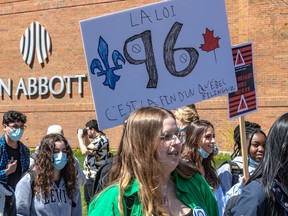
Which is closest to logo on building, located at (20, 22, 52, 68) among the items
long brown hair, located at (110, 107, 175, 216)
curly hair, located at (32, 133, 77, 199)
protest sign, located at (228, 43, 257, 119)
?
curly hair, located at (32, 133, 77, 199)

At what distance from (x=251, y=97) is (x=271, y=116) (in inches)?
554

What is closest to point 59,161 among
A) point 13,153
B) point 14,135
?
point 13,153

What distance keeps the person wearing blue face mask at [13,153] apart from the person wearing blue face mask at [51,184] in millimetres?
1313

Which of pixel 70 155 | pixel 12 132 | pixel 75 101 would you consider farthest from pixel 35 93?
pixel 70 155

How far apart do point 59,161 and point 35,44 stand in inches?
806

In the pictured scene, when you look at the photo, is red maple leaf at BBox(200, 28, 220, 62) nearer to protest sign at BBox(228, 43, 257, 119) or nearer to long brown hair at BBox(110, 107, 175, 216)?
protest sign at BBox(228, 43, 257, 119)

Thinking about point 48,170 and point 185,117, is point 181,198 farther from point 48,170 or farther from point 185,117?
point 185,117

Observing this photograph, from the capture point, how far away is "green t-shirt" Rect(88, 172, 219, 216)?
3.00 m

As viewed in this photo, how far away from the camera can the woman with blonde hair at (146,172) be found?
300cm

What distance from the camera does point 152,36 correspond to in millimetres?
5051

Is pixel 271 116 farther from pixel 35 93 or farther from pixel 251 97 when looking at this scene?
pixel 251 97

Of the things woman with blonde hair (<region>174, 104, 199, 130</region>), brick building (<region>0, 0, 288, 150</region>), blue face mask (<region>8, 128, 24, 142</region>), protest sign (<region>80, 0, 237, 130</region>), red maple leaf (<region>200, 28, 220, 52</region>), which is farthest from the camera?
brick building (<region>0, 0, 288, 150</region>)

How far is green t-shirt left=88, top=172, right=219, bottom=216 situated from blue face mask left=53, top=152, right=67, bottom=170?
2578 mm

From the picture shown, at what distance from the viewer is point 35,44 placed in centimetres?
2561
